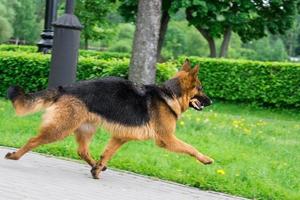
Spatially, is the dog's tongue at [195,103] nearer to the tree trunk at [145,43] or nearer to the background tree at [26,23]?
the tree trunk at [145,43]

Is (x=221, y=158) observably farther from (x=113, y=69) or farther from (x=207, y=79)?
(x=207, y=79)

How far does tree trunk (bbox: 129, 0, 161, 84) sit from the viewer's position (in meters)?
13.3

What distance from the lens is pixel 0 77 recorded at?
15.5m

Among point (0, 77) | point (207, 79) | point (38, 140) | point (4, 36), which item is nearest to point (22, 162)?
point (38, 140)

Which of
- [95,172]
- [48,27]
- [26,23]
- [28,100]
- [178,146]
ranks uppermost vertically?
[48,27]

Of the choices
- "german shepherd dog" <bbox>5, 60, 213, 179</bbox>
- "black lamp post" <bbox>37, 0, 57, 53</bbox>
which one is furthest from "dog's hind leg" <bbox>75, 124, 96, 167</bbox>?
"black lamp post" <bbox>37, 0, 57, 53</bbox>

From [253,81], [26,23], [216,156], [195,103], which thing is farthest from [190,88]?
[26,23]

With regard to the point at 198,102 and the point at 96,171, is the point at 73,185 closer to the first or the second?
the point at 96,171

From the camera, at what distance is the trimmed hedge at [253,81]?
2038 centimetres

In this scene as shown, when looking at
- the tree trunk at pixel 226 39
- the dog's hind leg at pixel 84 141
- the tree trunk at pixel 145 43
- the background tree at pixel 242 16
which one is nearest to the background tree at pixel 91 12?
the tree trunk at pixel 226 39

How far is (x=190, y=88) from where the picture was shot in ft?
24.5

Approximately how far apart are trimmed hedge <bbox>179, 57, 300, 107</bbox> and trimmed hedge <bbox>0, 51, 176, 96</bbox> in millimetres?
6577

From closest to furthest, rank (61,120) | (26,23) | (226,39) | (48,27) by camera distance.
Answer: (61,120) → (48,27) → (226,39) → (26,23)

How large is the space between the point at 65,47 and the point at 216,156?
3.62m
